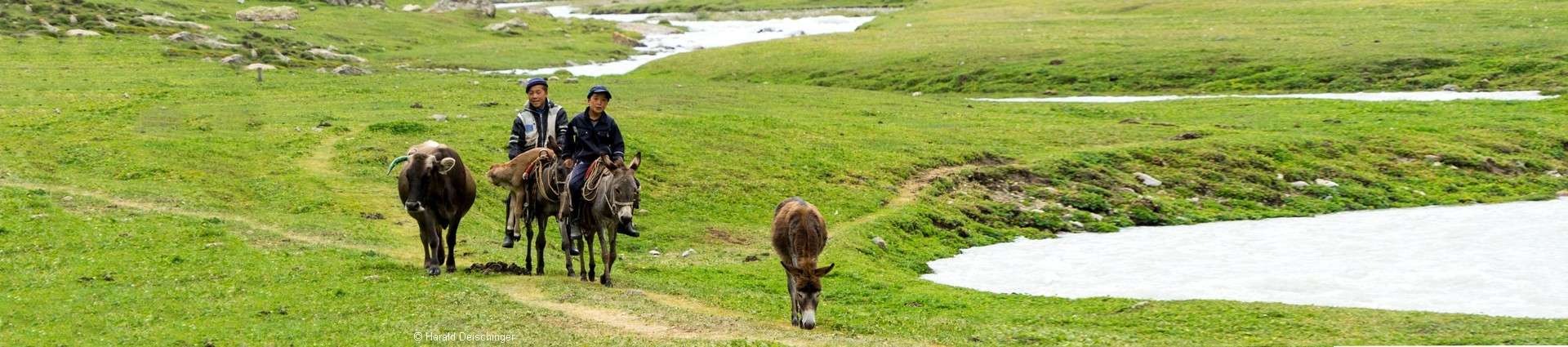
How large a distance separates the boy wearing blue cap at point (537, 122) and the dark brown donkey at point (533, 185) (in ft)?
0.92

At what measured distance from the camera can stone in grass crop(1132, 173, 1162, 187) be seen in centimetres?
3681

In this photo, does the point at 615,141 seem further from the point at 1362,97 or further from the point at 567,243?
the point at 1362,97

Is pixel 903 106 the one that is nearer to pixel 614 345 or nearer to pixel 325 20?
pixel 614 345

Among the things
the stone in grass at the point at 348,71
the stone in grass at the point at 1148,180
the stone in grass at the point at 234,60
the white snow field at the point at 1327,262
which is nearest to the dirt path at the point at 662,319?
the white snow field at the point at 1327,262

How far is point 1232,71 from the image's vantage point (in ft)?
193

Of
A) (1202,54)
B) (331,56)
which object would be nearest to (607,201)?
(1202,54)

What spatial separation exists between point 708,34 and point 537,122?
90801 mm

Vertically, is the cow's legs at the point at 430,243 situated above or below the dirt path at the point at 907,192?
above

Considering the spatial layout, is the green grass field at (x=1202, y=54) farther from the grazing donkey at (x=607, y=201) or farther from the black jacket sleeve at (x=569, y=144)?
the black jacket sleeve at (x=569, y=144)

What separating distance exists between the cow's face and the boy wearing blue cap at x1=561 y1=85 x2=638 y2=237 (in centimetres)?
223

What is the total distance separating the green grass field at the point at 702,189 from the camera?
17438 mm

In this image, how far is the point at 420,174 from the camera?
66.7 feet

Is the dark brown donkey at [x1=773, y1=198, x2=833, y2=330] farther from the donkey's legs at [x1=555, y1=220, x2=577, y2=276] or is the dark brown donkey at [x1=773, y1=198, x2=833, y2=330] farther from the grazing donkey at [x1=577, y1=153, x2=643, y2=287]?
the donkey's legs at [x1=555, y1=220, x2=577, y2=276]

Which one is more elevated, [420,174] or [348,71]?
[420,174]
